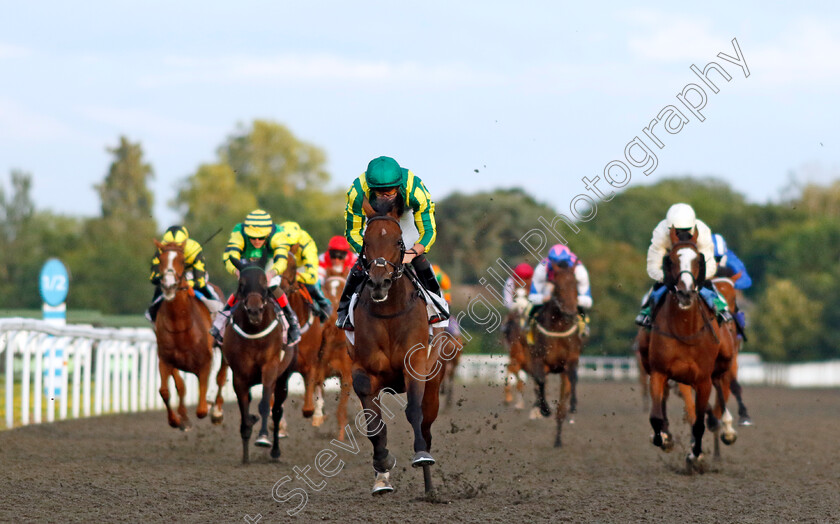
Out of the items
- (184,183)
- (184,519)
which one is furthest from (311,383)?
(184,183)

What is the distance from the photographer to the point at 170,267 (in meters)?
12.0

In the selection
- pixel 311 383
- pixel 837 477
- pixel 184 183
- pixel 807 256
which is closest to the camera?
pixel 837 477

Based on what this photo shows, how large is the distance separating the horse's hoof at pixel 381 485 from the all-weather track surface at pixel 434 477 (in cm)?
12

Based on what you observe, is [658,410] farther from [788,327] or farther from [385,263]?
[788,327]

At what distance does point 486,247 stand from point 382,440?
51211 millimetres

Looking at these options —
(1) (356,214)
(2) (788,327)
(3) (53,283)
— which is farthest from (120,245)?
(1) (356,214)

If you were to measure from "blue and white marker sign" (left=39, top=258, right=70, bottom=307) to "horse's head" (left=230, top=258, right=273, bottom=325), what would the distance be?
20.9 ft

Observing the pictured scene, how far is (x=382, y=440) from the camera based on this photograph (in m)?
7.82

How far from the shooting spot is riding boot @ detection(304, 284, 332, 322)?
42.1 feet

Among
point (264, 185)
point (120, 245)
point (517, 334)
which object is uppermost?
point (264, 185)

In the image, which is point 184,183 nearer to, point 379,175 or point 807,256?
point 807,256

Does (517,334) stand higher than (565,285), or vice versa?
(565,285)

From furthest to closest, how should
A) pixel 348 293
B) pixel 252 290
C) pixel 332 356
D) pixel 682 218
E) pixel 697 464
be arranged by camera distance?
pixel 332 356 < pixel 252 290 < pixel 697 464 < pixel 682 218 < pixel 348 293

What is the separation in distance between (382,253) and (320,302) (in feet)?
18.0
